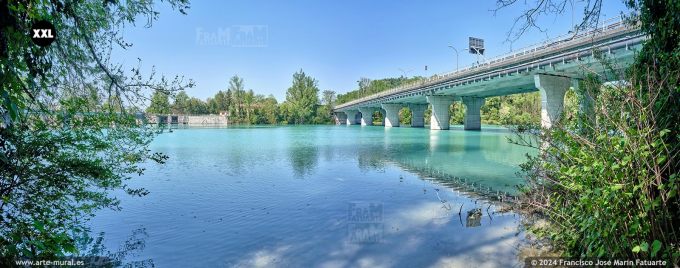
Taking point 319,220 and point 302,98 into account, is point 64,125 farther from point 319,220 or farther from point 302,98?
point 302,98

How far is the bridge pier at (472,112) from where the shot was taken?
64.0m

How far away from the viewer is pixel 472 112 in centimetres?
6494

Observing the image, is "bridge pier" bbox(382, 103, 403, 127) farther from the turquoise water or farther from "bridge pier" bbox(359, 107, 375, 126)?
the turquoise water

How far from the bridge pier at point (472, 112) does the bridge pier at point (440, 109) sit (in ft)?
11.4

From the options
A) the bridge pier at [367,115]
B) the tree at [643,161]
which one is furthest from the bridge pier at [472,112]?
the tree at [643,161]

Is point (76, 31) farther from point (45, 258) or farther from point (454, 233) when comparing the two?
point (454, 233)

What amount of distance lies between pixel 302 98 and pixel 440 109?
233ft

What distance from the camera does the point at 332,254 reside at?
7020 millimetres

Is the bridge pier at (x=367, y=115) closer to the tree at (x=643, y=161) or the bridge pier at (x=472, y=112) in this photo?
the bridge pier at (x=472, y=112)

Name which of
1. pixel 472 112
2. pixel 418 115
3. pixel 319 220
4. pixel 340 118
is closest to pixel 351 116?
pixel 340 118

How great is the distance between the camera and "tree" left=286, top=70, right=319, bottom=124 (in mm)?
123188

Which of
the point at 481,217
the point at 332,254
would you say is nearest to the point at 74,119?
the point at 332,254

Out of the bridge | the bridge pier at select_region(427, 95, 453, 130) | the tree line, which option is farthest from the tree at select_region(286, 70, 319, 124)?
the bridge pier at select_region(427, 95, 453, 130)

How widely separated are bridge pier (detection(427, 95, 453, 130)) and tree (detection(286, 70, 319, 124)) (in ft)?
218
